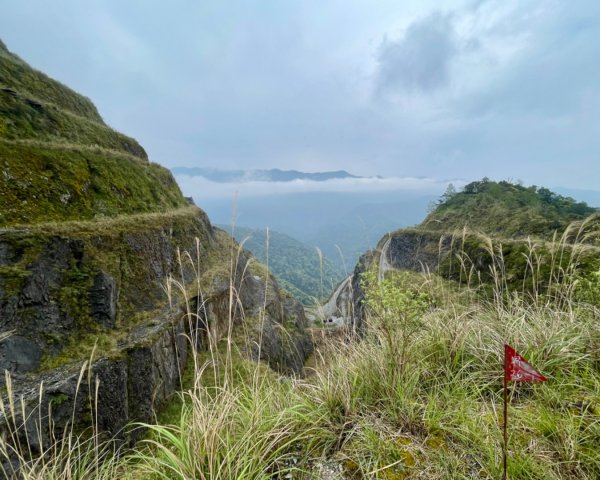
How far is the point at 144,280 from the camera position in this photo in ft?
47.1

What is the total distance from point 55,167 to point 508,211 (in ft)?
160

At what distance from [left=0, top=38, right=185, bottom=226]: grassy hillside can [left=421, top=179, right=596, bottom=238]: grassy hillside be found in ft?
89.9

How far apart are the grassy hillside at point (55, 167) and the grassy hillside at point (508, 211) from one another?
89.9 ft

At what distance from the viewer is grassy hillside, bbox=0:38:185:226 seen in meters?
11.7

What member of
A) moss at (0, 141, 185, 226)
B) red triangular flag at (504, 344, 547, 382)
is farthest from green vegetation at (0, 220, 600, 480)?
moss at (0, 141, 185, 226)

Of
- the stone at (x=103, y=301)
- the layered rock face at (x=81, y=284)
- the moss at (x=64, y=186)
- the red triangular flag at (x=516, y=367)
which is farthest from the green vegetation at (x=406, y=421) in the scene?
the moss at (x=64, y=186)

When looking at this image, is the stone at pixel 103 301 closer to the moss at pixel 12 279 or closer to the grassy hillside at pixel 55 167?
the moss at pixel 12 279

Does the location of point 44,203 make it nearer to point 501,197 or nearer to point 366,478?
point 366,478

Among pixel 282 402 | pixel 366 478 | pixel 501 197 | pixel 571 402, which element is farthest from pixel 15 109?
pixel 501 197

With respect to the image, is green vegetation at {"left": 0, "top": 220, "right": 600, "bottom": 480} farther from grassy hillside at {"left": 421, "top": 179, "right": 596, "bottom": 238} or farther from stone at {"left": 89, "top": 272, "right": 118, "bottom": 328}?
grassy hillside at {"left": 421, "top": 179, "right": 596, "bottom": 238}

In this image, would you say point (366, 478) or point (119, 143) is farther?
point (119, 143)

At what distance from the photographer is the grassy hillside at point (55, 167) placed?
11.7 m

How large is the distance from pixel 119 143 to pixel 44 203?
48.9 feet

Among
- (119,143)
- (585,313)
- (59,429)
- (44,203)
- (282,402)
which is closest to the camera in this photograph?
(282,402)
